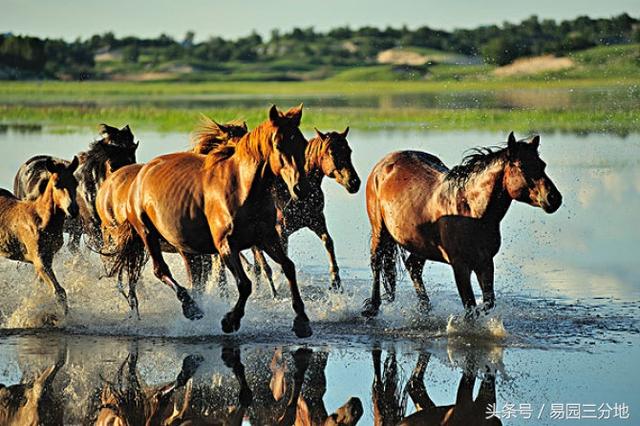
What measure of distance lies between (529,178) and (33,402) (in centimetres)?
423

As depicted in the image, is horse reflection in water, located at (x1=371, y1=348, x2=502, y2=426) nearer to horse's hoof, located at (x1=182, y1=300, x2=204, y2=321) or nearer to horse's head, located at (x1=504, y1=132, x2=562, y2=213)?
horse's head, located at (x1=504, y1=132, x2=562, y2=213)

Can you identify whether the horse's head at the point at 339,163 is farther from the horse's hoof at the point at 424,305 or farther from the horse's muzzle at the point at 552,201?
the horse's muzzle at the point at 552,201

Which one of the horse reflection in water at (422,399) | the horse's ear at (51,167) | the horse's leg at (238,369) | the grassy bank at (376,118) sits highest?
the horse's ear at (51,167)

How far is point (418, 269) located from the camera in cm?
1223

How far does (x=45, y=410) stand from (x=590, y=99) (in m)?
40.1

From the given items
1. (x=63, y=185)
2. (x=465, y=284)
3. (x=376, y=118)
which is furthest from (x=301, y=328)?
(x=376, y=118)

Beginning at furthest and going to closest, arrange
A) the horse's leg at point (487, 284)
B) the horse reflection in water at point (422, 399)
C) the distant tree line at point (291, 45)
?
the distant tree line at point (291, 45)
the horse's leg at point (487, 284)
the horse reflection in water at point (422, 399)

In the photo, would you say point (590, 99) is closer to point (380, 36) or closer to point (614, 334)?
point (614, 334)

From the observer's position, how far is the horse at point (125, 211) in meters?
11.9

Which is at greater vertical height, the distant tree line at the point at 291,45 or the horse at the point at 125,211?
the horse at the point at 125,211

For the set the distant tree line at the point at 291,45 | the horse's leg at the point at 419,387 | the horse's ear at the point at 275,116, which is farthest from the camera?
the distant tree line at the point at 291,45

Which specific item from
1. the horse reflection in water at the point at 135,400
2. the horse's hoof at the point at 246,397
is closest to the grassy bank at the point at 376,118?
the horse reflection in water at the point at 135,400

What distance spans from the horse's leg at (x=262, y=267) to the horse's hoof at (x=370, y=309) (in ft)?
5.32

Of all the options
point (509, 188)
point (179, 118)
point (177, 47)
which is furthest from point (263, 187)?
point (177, 47)
